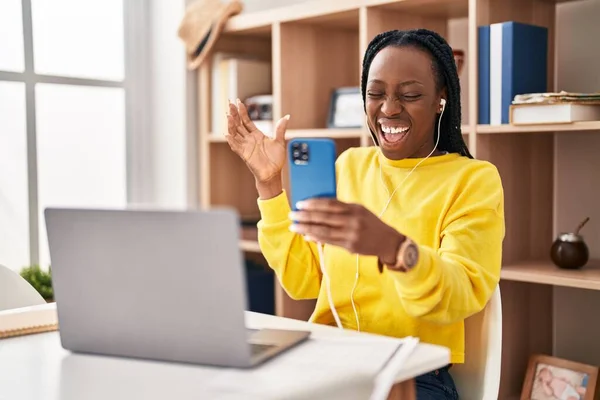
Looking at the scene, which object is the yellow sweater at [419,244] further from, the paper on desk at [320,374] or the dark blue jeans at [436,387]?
the paper on desk at [320,374]

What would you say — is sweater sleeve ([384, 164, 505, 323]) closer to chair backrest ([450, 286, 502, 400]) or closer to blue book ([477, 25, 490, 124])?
chair backrest ([450, 286, 502, 400])

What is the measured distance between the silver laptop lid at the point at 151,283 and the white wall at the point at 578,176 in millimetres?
1753

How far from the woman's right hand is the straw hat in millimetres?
1548

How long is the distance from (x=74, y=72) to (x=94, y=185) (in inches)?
16.7

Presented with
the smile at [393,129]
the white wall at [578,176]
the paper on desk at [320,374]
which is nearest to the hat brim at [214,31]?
the white wall at [578,176]

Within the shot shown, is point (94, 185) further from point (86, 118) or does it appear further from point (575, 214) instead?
point (575, 214)

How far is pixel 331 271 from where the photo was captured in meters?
1.62

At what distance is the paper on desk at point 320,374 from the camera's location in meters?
0.97

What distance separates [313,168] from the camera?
130cm

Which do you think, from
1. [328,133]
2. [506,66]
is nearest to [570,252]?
[506,66]

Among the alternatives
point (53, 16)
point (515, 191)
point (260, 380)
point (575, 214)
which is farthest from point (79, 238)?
point (53, 16)

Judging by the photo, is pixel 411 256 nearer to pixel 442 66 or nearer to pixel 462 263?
pixel 462 263

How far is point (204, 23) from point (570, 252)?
152 cm

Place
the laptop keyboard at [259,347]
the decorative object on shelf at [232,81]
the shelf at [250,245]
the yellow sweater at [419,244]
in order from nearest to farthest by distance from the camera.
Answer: the laptop keyboard at [259,347], the yellow sweater at [419,244], the shelf at [250,245], the decorative object on shelf at [232,81]
